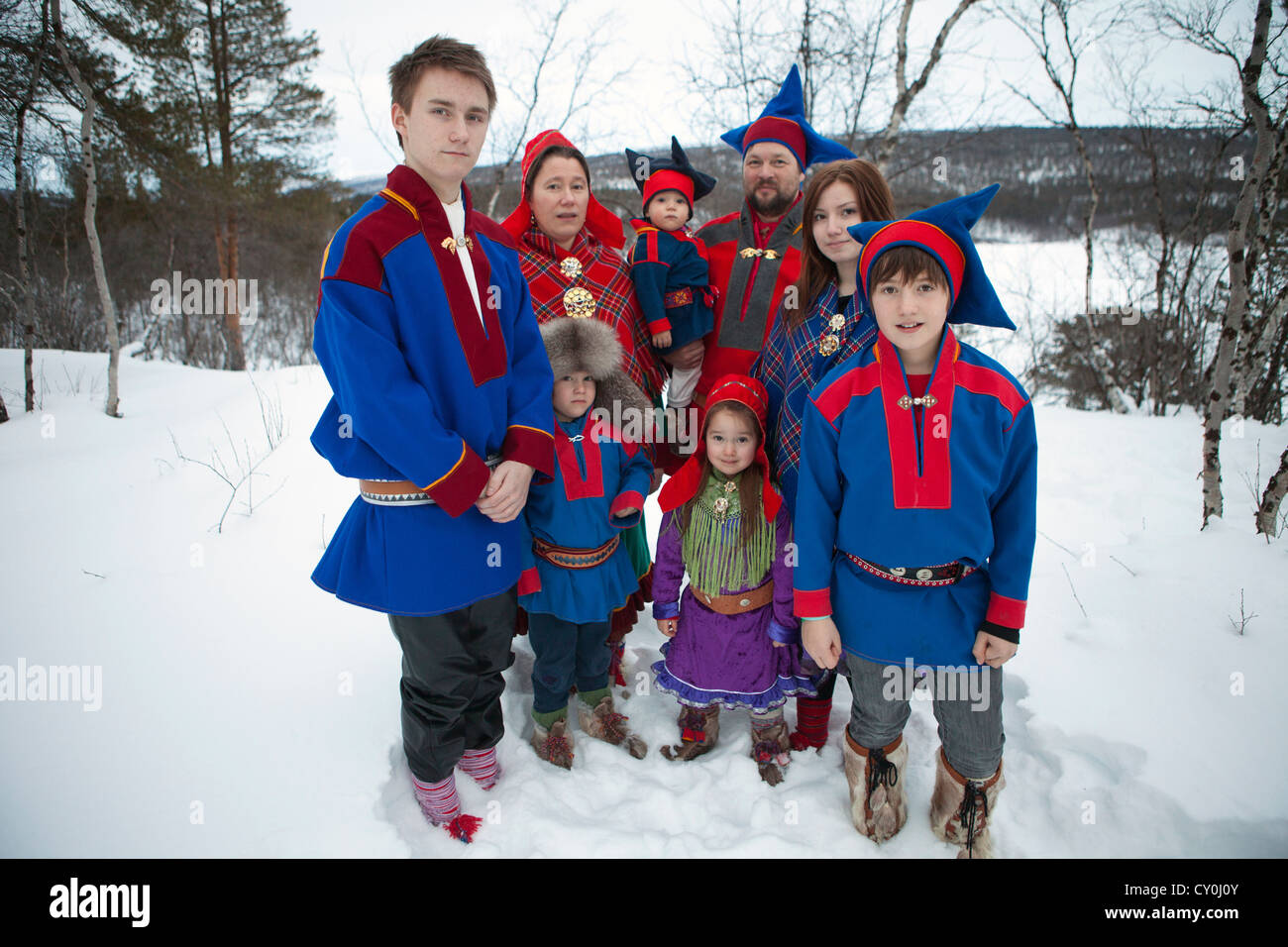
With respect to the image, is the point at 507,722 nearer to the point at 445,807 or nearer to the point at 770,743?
the point at 445,807

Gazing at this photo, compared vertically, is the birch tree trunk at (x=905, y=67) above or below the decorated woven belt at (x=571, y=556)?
above

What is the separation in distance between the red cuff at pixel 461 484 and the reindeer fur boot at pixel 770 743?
4.62ft

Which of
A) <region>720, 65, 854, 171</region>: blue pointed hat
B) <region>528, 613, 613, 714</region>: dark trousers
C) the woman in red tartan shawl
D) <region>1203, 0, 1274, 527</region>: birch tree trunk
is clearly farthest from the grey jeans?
<region>1203, 0, 1274, 527</region>: birch tree trunk

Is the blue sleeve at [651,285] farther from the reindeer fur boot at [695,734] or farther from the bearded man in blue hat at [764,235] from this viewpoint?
the reindeer fur boot at [695,734]

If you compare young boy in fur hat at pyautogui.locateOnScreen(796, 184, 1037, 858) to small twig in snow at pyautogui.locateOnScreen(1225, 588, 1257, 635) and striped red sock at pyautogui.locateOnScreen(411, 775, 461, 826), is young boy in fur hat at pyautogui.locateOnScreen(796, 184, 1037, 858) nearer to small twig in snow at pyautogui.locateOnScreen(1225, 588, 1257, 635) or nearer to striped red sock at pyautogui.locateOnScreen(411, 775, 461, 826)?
striped red sock at pyautogui.locateOnScreen(411, 775, 461, 826)

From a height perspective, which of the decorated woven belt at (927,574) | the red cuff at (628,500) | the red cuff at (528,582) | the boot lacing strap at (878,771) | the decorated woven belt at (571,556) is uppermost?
the red cuff at (628,500)

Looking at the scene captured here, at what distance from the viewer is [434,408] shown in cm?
167

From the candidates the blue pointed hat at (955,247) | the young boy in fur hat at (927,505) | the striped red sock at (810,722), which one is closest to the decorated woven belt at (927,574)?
the young boy in fur hat at (927,505)

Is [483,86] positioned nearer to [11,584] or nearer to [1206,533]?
[11,584]

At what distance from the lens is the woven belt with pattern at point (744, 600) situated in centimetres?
225

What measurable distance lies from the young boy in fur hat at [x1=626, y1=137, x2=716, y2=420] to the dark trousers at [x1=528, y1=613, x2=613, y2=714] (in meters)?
1.27

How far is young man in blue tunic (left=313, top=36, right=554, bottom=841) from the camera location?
5.06ft

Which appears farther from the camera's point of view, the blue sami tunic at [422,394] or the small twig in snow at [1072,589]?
the small twig in snow at [1072,589]

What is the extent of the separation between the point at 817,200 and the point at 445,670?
1.94 metres
